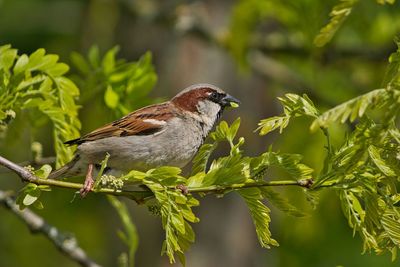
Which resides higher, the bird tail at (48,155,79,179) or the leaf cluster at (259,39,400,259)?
the leaf cluster at (259,39,400,259)

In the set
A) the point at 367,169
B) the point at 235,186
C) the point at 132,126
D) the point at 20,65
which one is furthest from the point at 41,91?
the point at 367,169

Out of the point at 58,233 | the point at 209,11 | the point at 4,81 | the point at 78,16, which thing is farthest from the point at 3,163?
the point at 78,16

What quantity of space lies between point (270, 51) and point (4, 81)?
4130mm

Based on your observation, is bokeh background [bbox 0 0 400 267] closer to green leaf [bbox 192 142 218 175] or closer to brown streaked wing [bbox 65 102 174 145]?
brown streaked wing [bbox 65 102 174 145]

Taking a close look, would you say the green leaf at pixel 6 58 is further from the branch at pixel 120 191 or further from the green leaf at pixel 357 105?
the green leaf at pixel 357 105

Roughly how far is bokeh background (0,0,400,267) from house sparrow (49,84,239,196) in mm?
1528

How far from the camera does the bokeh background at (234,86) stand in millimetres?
6027

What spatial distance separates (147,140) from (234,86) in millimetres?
3422

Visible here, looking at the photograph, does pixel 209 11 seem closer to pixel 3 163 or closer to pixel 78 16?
pixel 78 16

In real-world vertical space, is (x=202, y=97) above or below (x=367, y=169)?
below

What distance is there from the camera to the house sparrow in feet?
11.6

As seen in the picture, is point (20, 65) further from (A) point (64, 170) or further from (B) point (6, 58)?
(A) point (64, 170)

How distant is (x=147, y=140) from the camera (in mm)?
3641

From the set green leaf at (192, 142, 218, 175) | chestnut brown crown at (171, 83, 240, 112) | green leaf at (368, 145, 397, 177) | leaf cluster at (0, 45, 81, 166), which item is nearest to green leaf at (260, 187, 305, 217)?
green leaf at (192, 142, 218, 175)
